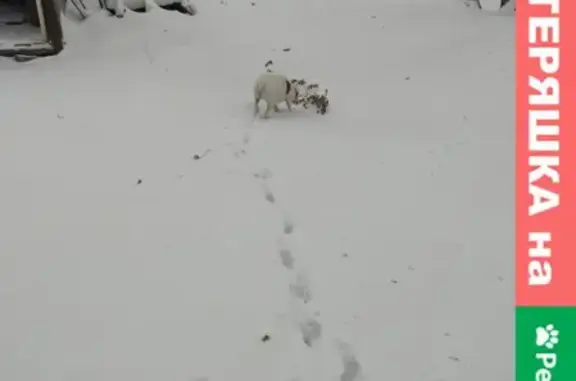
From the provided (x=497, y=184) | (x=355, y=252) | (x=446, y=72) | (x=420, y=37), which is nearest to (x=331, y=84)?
(x=446, y=72)

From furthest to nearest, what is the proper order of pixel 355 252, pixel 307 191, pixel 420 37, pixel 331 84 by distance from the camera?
pixel 420 37, pixel 331 84, pixel 307 191, pixel 355 252

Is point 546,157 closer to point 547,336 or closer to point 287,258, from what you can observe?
point 547,336

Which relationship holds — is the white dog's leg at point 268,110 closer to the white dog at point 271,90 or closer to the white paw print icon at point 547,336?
the white dog at point 271,90

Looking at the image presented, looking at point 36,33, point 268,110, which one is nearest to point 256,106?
point 268,110

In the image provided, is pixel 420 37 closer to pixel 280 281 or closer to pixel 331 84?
pixel 331 84

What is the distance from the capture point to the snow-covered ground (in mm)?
2850

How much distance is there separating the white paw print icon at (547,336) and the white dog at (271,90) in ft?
10.6

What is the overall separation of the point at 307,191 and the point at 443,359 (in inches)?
67.8

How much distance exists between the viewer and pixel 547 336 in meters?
3.03

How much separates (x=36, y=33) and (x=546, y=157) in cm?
571

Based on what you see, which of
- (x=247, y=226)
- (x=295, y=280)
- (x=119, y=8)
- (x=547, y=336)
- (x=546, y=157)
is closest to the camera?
(x=547, y=336)

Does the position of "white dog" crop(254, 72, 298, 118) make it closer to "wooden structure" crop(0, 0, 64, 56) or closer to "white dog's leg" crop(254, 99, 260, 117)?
"white dog's leg" crop(254, 99, 260, 117)

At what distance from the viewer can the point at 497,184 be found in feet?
14.5

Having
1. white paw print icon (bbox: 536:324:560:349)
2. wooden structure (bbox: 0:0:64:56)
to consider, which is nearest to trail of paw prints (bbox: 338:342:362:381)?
white paw print icon (bbox: 536:324:560:349)
